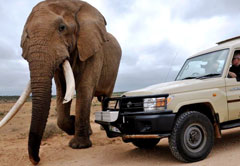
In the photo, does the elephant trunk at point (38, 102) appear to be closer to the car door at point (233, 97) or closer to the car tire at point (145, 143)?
the car tire at point (145, 143)

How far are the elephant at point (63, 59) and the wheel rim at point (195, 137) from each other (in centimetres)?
222

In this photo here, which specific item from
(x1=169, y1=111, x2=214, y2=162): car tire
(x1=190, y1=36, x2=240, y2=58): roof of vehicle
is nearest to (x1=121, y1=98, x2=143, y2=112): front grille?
(x1=169, y1=111, x2=214, y2=162): car tire

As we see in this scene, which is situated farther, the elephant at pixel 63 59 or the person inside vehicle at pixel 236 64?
the person inside vehicle at pixel 236 64

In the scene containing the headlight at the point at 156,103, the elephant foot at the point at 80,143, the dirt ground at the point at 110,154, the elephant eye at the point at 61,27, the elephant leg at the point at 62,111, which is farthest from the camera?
the elephant leg at the point at 62,111

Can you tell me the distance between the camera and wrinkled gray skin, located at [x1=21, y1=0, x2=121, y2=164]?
5348 mm

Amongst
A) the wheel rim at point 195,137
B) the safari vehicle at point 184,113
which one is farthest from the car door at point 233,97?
the wheel rim at point 195,137

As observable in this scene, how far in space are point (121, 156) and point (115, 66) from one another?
16.0 feet

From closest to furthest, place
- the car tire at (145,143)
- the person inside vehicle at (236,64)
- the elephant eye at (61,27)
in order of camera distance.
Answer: the person inside vehicle at (236,64), the elephant eye at (61,27), the car tire at (145,143)

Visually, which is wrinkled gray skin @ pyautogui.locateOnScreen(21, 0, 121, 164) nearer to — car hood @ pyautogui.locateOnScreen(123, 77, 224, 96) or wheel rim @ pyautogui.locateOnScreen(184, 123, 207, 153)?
car hood @ pyautogui.locateOnScreen(123, 77, 224, 96)

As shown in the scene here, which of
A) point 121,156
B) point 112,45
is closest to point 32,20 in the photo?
point 121,156

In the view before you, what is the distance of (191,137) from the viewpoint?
4926mm

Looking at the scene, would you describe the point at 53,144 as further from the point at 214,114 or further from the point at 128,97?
the point at 214,114

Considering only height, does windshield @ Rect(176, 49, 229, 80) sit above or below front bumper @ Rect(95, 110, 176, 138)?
above

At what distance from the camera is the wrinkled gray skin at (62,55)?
535 centimetres
